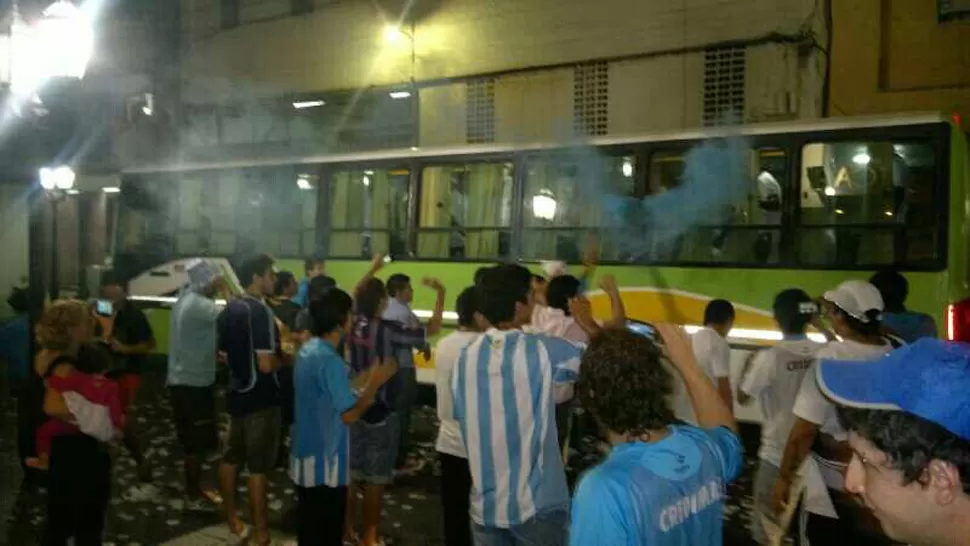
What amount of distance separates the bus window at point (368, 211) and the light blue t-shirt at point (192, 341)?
4.53 m

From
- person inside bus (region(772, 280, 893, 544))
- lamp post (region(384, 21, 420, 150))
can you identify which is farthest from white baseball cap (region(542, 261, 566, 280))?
lamp post (region(384, 21, 420, 150))

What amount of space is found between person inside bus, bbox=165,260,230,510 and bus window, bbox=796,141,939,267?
19.3 feet

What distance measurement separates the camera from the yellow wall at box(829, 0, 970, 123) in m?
13.7

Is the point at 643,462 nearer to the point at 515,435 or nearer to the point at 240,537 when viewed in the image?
the point at 515,435

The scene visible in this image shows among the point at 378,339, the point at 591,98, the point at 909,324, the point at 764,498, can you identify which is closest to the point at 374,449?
the point at 378,339

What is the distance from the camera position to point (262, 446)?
245 inches

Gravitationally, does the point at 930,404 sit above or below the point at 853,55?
below

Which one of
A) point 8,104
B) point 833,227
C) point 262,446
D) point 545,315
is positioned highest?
point 8,104

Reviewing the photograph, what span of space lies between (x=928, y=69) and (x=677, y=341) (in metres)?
13.3

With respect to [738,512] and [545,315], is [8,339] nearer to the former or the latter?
[545,315]

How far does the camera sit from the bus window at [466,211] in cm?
1090

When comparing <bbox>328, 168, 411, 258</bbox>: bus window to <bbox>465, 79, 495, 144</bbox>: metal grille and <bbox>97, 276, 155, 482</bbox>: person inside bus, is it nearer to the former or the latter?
<bbox>97, 276, 155, 482</bbox>: person inside bus

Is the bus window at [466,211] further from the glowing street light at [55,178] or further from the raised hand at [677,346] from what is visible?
the raised hand at [677,346]

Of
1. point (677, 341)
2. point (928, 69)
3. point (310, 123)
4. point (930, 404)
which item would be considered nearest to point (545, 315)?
point (677, 341)
